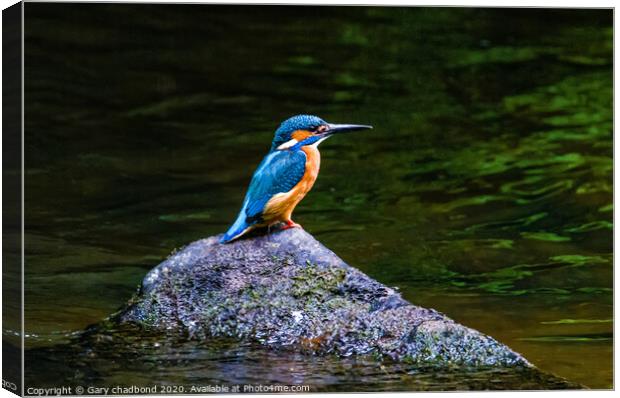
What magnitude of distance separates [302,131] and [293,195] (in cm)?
37

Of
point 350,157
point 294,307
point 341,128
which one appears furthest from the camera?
point 350,157

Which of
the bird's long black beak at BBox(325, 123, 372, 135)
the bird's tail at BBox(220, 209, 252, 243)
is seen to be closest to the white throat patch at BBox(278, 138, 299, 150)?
the bird's long black beak at BBox(325, 123, 372, 135)

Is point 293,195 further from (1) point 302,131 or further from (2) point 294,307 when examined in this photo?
(2) point 294,307

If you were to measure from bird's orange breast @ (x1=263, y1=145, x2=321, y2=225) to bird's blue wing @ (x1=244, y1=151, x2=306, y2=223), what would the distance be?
2 centimetres

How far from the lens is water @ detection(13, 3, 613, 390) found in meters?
7.58

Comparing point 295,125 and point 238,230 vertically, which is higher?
point 295,125

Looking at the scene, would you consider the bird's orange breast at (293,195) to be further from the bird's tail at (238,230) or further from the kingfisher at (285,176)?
the bird's tail at (238,230)

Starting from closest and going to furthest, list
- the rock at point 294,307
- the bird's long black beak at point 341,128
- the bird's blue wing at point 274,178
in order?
the rock at point 294,307, the bird's blue wing at point 274,178, the bird's long black beak at point 341,128

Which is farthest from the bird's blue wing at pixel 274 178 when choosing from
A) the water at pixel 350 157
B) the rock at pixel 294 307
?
the water at pixel 350 157

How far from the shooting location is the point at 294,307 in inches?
291

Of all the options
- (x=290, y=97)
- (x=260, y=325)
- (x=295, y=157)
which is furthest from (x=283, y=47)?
(x=260, y=325)

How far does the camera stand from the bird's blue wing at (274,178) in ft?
24.6

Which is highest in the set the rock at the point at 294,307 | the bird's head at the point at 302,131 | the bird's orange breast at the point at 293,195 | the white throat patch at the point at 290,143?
the bird's head at the point at 302,131

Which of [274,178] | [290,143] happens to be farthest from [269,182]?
[290,143]
